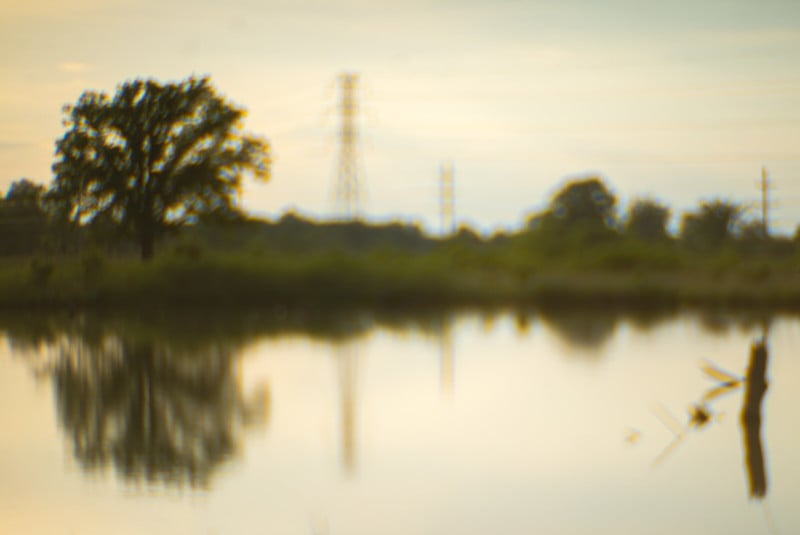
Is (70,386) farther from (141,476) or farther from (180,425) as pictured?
(141,476)

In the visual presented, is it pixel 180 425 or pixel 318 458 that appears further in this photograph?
pixel 180 425

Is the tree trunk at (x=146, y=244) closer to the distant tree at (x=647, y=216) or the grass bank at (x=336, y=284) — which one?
the grass bank at (x=336, y=284)

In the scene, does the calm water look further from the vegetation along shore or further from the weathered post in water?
the vegetation along shore

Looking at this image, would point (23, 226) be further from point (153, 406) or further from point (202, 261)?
point (153, 406)

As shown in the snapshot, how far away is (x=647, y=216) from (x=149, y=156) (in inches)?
1533

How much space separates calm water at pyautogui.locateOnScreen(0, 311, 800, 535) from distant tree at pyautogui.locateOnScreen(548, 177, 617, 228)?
131ft

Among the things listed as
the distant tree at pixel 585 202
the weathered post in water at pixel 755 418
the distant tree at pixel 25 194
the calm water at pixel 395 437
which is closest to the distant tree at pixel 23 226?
the distant tree at pixel 25 194

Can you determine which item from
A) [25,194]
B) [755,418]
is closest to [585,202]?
[25,194]

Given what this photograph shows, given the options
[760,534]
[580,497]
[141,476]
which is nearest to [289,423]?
[141,476]

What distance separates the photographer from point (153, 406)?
10.7m

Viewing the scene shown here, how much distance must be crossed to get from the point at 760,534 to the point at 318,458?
13.0ft

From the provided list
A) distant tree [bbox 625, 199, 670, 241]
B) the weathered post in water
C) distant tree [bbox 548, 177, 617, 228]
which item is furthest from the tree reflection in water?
distant tree [bbox 625, 199, 670, 241]

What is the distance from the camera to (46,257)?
1096 inches

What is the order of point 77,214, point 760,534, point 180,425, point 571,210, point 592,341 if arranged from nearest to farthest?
point 760,534 < point 180,425 < point 592,341 < point 77,214 < point 571,210
